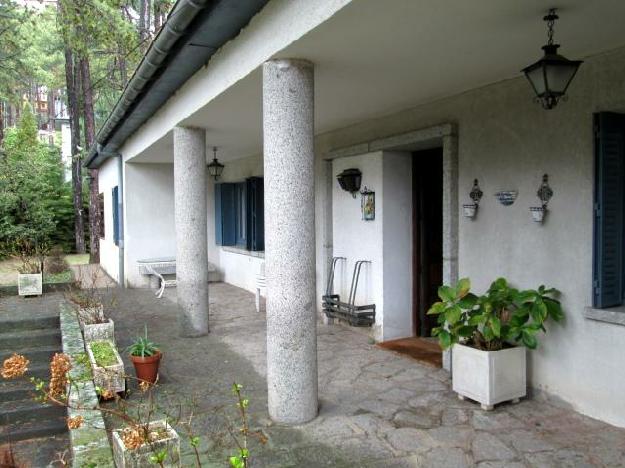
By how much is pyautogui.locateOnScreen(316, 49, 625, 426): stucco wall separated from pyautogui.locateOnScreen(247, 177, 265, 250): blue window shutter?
5.66 m

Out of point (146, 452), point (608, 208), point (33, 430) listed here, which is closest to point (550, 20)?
point (608, 208)

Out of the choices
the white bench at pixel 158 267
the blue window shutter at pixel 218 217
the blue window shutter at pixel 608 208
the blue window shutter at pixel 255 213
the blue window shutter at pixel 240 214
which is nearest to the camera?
the blue window shutter at pixel 608 208

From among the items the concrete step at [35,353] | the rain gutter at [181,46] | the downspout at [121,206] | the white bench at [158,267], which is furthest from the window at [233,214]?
the concrete step at [35,353]

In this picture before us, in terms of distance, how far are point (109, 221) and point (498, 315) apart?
11.9 meters

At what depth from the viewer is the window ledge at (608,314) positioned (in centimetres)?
399

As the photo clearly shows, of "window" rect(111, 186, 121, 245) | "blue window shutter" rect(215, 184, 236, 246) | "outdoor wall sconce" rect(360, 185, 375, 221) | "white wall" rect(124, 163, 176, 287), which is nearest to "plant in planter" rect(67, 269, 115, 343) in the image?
"outdoor wall sconce" rect(360, 185, 375, 221)

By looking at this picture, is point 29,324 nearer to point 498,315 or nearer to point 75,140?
point 498,315

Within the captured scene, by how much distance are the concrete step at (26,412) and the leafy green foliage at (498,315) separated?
4.04 metres

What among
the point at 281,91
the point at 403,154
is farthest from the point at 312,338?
the point at 403,154

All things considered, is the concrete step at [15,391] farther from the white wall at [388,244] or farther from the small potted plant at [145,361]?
the white wall at [388,244]

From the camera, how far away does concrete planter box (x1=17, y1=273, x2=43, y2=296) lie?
9.27 metres

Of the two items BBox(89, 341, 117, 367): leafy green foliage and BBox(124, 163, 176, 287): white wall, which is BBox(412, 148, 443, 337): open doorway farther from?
BBox(124, 163, 176, 287): white wall

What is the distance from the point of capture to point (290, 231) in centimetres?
414

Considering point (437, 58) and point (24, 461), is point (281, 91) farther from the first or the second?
point (24, 461)
